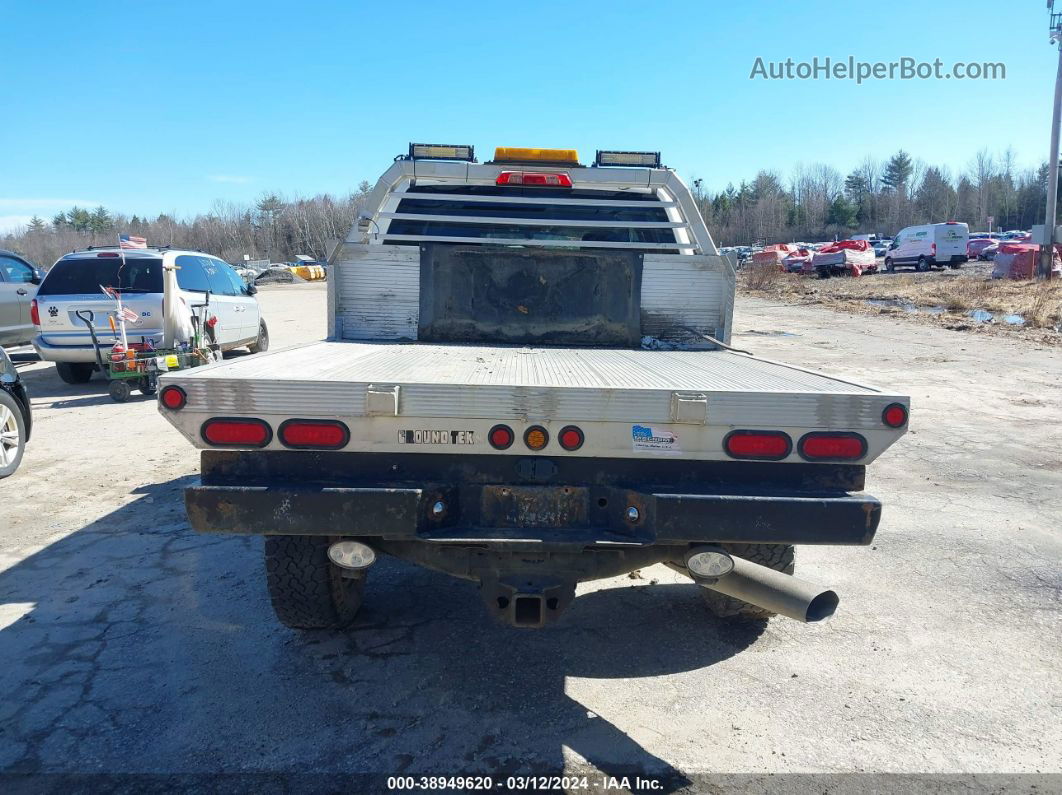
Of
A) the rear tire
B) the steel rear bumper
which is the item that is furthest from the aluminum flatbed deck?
the rear tire

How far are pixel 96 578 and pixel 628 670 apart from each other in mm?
3157

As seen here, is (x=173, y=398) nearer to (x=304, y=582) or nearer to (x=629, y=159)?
(x=304, y=582)

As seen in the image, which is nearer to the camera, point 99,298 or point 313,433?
point 313,433

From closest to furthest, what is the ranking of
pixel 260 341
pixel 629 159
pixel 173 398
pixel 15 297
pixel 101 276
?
pixel 173 398, pixel 629 159, pixel 101 276, pixel 15 297, pixel 260 341

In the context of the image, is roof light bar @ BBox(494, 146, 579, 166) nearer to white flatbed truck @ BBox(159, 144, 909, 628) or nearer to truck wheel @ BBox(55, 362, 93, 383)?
white flatbed truck @ BBox(159, 144, 909, 628)

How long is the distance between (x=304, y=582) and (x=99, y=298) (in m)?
8.37

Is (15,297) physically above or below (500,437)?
above

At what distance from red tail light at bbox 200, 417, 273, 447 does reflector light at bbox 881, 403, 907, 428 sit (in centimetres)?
232

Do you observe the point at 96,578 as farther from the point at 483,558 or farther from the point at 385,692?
the point at 483,558

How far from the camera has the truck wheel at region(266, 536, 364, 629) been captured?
3.48 m

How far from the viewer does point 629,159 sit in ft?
19.4

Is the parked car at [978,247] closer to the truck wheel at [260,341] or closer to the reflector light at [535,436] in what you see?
the truck wheel at [260,341]

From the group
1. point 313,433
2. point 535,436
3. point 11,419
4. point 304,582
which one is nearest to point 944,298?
point 11,419

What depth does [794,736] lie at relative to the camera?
122 inches
